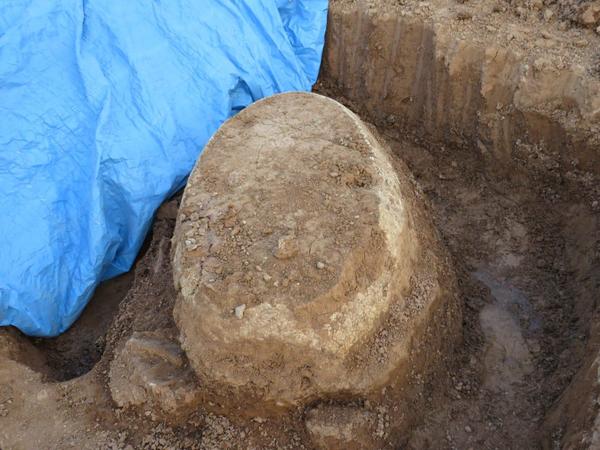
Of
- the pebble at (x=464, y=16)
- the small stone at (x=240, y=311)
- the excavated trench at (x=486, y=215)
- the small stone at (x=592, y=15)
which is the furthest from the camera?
the pebble at (x=464, y=16)

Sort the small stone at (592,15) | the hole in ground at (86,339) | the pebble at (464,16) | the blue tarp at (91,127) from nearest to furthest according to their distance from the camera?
the blue tarp at (91,127)
the hole in ground at (86,339)
the small stone at (592,15)
the pebble at (464,16)

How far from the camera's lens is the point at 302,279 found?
2.31m

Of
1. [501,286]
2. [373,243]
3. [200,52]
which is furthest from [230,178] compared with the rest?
[501,286]

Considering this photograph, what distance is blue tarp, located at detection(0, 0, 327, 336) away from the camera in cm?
297

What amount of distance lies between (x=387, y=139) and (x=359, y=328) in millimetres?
1902

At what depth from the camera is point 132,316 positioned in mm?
2949

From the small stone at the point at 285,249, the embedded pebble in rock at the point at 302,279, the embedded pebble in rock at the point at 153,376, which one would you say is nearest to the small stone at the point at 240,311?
the embedded pebble in rock at the point at 302,279

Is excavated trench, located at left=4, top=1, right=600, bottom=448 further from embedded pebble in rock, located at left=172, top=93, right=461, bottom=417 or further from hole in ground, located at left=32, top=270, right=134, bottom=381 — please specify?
embedded pebble in rock, located at left=172, top=93, right=461, bottom=417

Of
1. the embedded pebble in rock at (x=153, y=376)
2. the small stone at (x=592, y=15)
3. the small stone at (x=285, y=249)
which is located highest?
the small stone at (x=592, y=15)

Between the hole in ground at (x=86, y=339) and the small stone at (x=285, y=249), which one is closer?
the small stone at (x=285, y=249)

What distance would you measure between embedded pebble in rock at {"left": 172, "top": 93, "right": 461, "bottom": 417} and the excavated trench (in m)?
0.29

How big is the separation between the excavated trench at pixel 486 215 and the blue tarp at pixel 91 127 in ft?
0.77

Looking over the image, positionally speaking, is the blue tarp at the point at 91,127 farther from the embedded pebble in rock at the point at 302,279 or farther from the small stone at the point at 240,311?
the small stone at the point at 240,311

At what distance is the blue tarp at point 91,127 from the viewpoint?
2.97 metres
